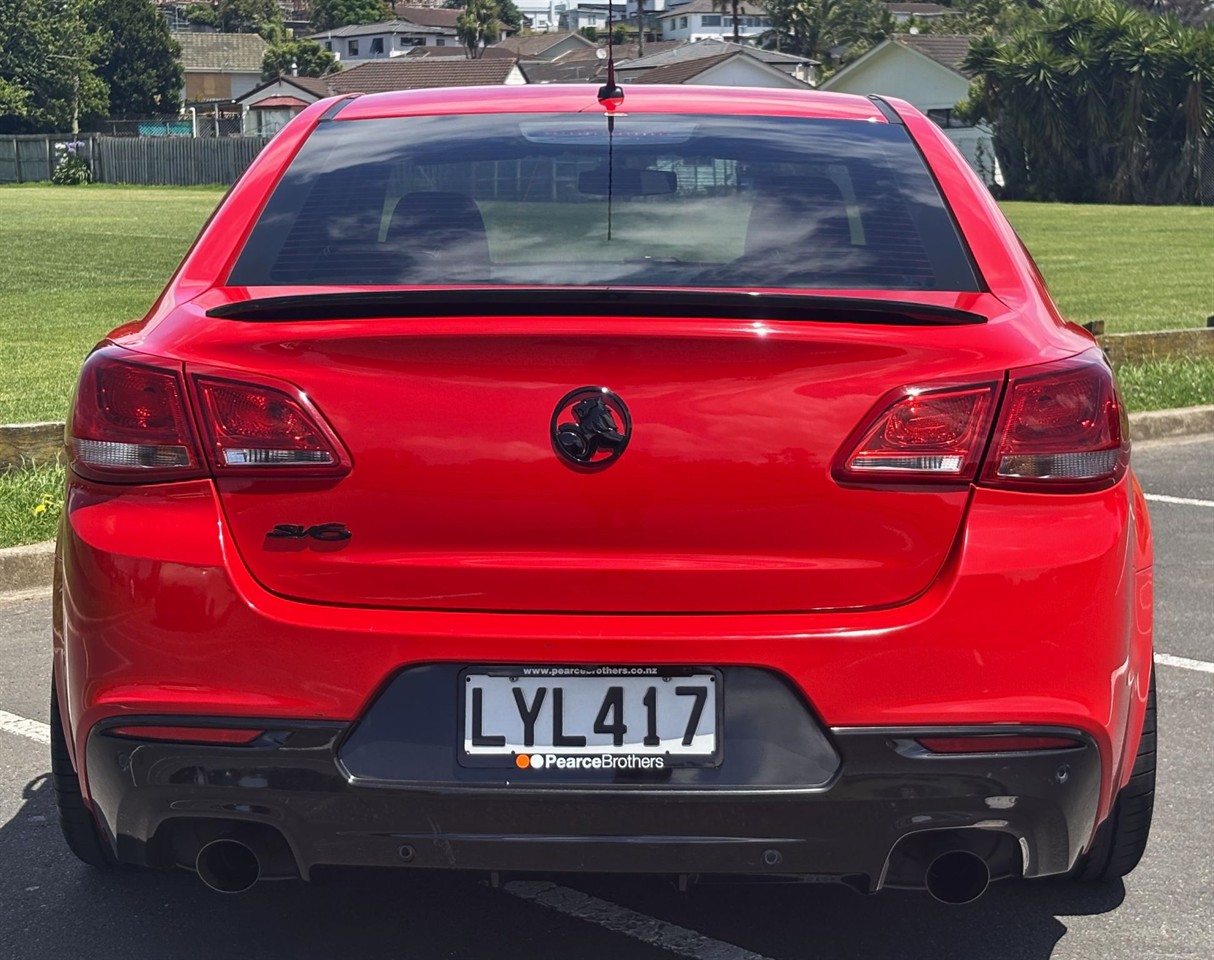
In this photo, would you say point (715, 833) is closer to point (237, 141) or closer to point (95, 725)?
point (95, 725)

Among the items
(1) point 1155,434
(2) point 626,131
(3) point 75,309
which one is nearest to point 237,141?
(3) point 75,309

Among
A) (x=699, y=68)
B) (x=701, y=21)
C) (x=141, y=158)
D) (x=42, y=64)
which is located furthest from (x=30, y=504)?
(x=701, y=21)

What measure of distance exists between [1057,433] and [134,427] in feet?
4.88

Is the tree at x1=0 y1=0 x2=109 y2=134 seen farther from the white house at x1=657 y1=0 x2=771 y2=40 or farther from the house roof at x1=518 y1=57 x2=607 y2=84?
the white house at x1=657 y1=0 x2=771 y2=40

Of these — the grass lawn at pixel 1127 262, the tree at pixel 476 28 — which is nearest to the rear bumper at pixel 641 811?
the grass lawn at pixel 1127 262

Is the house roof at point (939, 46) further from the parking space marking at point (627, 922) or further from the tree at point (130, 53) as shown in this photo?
the parking space marking at point (627, 922)

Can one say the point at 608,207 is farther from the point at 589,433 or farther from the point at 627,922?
the point at 627,922

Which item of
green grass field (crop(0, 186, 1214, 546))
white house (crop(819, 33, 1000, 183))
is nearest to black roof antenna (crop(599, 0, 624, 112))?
green grass field (crop(0, 186, 1214, 546))

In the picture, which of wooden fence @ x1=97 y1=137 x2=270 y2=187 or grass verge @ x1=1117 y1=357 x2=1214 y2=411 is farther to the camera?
wooden fence @ x1=97 y1=137 x2=270 y2=187

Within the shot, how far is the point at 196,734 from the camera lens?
9.32 ft

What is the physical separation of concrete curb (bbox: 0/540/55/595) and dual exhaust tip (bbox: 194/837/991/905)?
388 centimetres

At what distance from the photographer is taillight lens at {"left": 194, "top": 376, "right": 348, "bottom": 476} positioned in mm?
2844

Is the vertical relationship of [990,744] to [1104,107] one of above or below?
above

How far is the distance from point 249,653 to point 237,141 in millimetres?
63865
